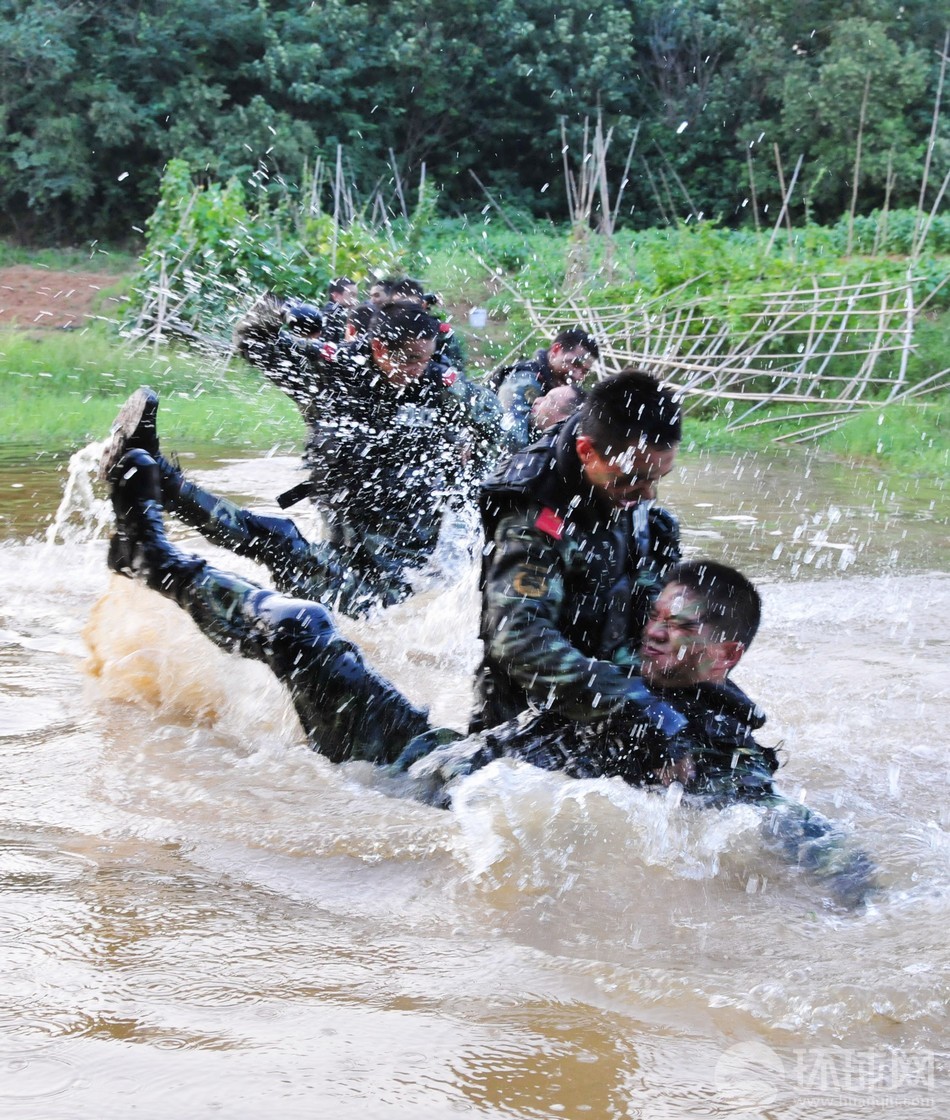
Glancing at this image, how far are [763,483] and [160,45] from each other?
2380 centimetres

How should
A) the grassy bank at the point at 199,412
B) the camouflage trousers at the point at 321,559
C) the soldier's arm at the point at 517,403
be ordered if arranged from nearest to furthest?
1. the camouflage trousers at the point at 321,559
2. the soldier's arm at the point at 517,403
3. the grassy bank at the point at 199,412

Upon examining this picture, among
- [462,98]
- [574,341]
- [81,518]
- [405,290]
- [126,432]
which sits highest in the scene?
[462,98]

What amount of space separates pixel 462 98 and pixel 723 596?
3259 cm

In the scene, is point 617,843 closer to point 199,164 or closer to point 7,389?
point 7,389

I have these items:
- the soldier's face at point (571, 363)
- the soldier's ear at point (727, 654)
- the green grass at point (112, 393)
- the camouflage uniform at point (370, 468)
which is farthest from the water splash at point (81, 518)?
the soldier's ear at point (727, 654)

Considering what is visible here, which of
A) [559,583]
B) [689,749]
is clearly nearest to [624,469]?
[559,583]

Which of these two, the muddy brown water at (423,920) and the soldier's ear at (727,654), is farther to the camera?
the soldier's ear at (727,654)

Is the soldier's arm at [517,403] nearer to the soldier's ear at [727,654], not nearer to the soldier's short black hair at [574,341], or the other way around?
the soldier's short black hair at [574,341]

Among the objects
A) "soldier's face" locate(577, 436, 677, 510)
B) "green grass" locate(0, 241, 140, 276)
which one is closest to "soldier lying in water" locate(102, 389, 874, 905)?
"soldier's face" locate(577, 436, 677, 510)

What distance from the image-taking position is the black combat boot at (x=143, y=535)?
14.5ft

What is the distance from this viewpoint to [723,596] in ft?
10.9

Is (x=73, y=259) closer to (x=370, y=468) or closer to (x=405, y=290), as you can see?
(x=405, y=290)

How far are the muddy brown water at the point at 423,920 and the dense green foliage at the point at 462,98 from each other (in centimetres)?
2424

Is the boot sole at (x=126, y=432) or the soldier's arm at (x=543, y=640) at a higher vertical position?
the boot sole at (x=126, y=432)
